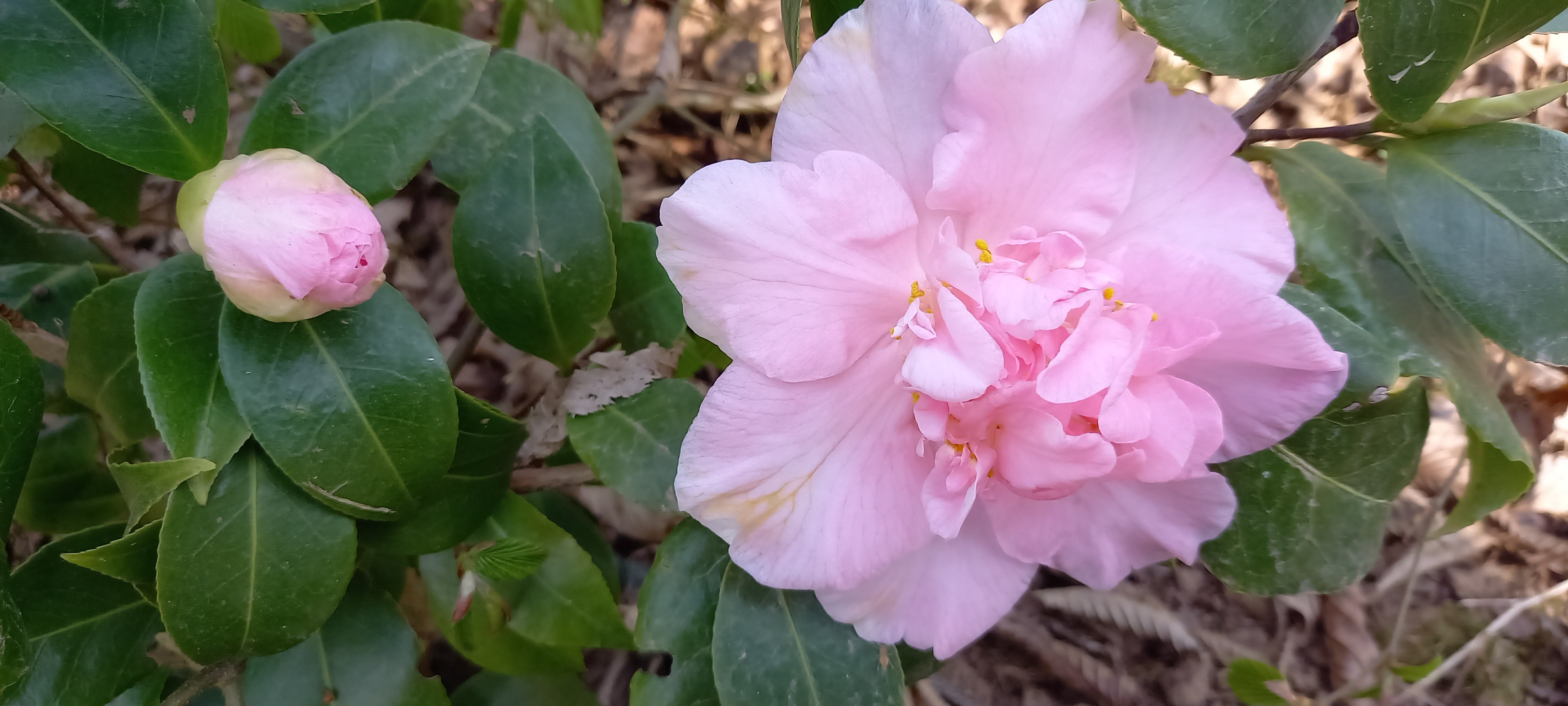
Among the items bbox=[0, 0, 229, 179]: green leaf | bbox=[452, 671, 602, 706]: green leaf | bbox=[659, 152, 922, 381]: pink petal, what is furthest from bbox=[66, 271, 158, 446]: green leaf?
bbox=[659, 152, 922, 381]: pink petal

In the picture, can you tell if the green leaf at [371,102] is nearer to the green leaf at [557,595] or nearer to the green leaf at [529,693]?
the green leaf at [557,595]

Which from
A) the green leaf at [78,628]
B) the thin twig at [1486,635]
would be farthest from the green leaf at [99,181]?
the thin twig at [1486,635]

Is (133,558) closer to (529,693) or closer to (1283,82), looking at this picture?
(529,693)

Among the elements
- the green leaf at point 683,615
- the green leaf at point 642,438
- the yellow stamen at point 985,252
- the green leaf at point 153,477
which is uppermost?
the yellow stamen at point 985,252

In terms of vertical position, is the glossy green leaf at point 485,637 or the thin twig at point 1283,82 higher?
the thin twig at point 1283,82

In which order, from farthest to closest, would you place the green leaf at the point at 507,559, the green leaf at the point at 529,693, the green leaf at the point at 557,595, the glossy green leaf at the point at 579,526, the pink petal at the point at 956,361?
the glossy green leaf at the point at 579,526 → the green leaf at the point at 529,693 → the green leaf at the point at 557,595 → the green leaf at the point at 507,559 → the pink petal at the point at 956,361
